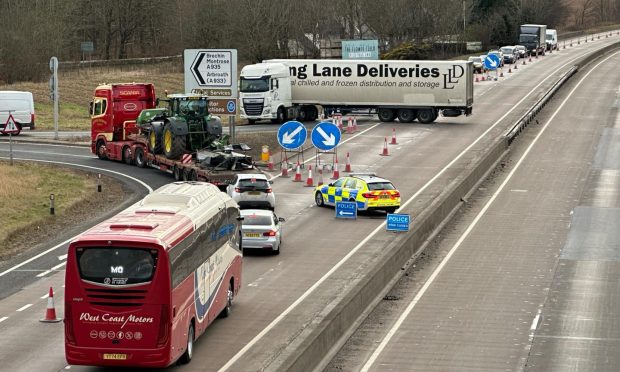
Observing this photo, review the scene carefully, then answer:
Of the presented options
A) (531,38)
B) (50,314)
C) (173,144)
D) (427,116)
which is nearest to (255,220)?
(50,314)

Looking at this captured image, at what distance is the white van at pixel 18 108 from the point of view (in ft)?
226

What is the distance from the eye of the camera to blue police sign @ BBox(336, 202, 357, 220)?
1679 inches

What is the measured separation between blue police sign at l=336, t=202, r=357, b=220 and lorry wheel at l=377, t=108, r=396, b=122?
30073mm

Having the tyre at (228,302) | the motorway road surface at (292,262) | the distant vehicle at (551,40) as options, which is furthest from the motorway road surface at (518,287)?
the distant vehicle at (551,40)

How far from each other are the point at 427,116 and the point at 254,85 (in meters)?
10.5

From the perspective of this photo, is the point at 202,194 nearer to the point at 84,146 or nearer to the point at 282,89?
the point at 84,146

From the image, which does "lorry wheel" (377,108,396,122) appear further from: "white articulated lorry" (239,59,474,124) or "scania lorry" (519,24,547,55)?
"scania lorry" (519,24,547,55)

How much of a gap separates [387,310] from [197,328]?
7.71m

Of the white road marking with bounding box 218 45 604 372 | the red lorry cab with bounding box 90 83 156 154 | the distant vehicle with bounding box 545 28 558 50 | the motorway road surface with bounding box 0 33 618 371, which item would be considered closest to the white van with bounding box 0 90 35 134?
the motorway road surface with bounding box 0 33 618 371

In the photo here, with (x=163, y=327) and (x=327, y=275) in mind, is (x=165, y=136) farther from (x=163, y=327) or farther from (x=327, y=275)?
(x=163, y=327)

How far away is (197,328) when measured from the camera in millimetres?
24516

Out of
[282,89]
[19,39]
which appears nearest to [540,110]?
[282,89]

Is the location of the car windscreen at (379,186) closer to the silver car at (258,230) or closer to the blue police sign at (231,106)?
the silver car at (258,230)

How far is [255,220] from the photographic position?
35.6 meters
